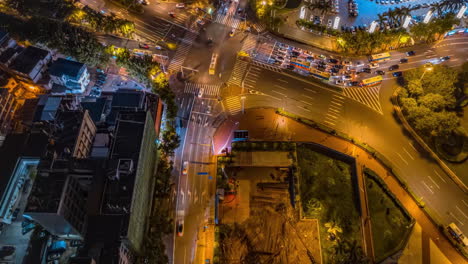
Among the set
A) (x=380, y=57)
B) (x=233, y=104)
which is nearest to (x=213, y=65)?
(x=233, y=104)

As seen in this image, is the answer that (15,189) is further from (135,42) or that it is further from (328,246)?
(328,246)

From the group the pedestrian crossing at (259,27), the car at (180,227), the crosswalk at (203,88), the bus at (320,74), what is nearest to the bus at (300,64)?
the bus at (320,74)

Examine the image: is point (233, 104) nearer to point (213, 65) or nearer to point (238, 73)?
point (238, 73)

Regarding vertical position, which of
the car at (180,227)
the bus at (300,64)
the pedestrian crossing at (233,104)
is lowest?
the car at (180,227)

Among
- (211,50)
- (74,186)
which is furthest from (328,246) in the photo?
(211,50)

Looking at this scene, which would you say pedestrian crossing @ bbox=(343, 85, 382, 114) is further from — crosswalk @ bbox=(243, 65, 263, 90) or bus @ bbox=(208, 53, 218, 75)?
bus @ bbox=(208, 53, 218, 75)

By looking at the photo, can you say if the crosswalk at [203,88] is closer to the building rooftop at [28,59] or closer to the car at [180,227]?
the car at [180,227]
